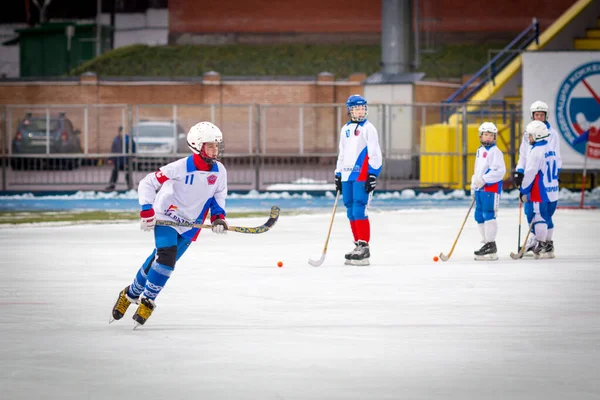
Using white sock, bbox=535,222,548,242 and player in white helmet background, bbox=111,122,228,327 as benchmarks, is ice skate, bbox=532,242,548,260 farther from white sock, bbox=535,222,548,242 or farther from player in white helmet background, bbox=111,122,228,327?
player in white helmet background, bbox=111,122,228,327

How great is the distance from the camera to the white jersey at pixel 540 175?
1510 centimetres

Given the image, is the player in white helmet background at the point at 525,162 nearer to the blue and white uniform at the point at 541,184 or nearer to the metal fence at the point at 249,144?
the blue and white uniform at the point at 541,184

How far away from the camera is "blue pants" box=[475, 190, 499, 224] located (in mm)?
15094

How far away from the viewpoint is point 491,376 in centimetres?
787

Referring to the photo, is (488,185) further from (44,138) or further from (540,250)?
(44,138)

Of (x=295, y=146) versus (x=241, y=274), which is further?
(x=295, y=146)

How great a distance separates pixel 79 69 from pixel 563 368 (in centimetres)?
5400

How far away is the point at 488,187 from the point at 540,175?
0.65 meters

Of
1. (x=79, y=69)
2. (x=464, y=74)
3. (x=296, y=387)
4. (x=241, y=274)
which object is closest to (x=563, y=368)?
(x=296, y=387)

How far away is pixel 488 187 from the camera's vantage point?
1516 centimetres

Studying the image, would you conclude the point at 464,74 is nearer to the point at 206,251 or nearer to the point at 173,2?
the point at 173,2

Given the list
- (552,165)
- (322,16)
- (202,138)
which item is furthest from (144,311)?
(322,16)

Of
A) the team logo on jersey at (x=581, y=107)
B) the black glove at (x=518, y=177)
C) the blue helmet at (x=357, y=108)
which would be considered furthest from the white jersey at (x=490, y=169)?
the team logo on jersey at (x=581, y=107)

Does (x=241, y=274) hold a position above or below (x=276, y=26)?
below
